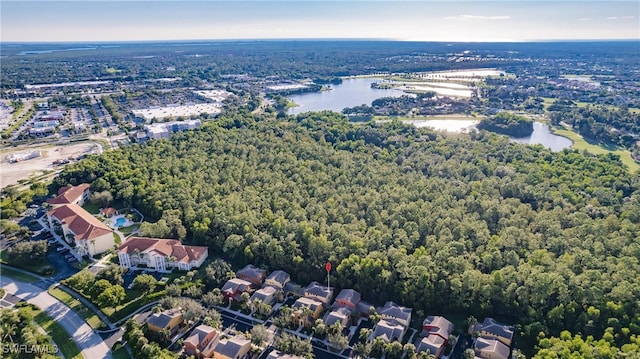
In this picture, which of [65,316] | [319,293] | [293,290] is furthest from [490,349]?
[65,316]

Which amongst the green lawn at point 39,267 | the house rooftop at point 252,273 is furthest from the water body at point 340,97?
the house rooftop at point 252,273

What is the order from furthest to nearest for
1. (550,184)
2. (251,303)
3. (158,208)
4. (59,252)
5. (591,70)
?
(591,70), (550,184), (158,208), (59,252), (251,303)

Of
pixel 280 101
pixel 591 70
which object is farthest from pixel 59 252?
pixel 591 70

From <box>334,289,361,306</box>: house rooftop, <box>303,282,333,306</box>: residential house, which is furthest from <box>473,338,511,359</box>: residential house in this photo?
<box>303,282,333,306</box>: residential house

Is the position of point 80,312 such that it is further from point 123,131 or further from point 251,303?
point 123,131

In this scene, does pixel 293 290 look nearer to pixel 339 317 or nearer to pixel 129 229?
pixel 339 317

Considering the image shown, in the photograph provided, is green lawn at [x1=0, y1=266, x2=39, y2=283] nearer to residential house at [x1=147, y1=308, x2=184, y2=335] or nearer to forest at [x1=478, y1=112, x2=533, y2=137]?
residential house at [x1=147, y1=308, x2=184, y2=335]
